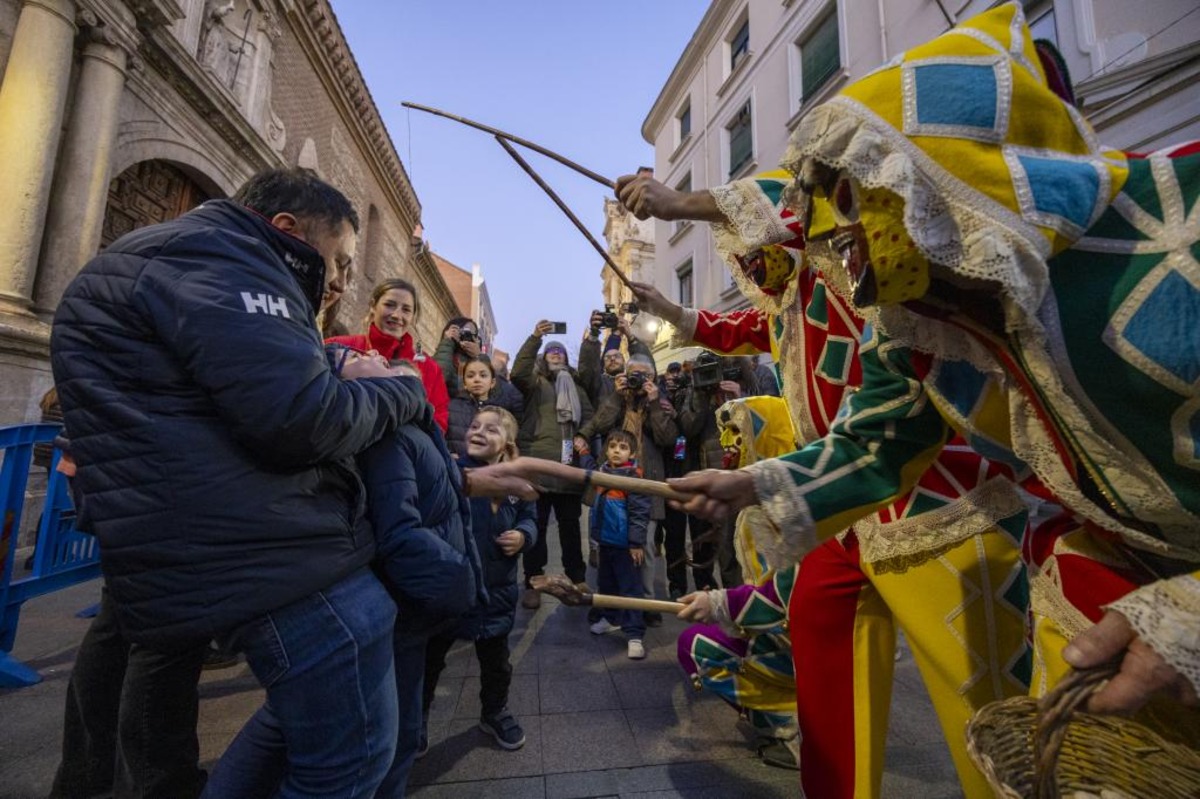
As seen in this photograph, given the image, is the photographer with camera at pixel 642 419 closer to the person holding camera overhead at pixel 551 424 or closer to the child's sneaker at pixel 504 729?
the person holding camera overhead at pixel 551 424

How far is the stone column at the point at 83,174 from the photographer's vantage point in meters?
5.23

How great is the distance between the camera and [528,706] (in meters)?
2.73

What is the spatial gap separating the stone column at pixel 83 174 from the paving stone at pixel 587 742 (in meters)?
6.16

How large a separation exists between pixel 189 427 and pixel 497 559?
1.82m

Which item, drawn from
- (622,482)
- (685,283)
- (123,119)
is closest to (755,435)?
(622,482)

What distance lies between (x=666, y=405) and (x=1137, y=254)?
395 centimetres

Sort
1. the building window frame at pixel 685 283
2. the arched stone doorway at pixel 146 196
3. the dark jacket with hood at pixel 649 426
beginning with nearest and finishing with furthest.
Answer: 1. the dark jacket with hood at pixel 649 426
2. the arched stone doorway at pixel 146 196
3. the building window frame at pixel 685 283

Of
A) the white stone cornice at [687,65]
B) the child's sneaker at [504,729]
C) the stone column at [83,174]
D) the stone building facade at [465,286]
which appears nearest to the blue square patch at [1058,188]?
the child's sneaker at [504,729]

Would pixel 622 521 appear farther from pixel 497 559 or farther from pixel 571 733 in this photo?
pixel 571 733

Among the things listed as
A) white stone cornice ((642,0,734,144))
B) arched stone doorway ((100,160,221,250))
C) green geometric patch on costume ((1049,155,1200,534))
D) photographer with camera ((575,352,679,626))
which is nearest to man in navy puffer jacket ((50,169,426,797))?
green geometric patch on costume ((1049,155,1200,534))

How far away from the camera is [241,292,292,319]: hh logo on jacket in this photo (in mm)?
1062

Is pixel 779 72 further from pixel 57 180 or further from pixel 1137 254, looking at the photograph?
pixel 1137 254

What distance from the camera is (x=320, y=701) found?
112 centimetres

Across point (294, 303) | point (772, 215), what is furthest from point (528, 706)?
point (772, 215)
